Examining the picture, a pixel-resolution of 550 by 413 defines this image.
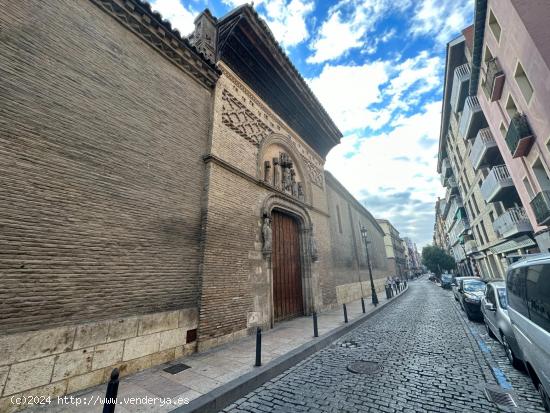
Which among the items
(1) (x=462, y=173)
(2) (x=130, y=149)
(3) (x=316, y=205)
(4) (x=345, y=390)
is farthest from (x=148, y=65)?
(1) (x=462, y=173)

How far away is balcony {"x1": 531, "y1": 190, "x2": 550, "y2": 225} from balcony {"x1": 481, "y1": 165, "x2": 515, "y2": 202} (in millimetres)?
3635

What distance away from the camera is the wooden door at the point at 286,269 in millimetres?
9336

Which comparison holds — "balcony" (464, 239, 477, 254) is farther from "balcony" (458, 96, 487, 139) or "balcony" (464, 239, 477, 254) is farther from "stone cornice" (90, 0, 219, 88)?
"stone cornice" (90, 0, 219, 88)

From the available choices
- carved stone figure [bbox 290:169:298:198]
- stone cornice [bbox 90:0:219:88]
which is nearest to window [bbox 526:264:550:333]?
carved stone figure [bbox 290:169:298:198]

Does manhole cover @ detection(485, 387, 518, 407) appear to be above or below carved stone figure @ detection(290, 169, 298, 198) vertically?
below

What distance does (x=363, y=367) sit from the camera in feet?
16.0

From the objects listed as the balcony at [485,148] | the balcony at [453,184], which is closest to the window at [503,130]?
the balcony at [485,148]

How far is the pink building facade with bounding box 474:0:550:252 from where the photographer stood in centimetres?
785

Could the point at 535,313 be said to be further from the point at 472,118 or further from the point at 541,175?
the point at 472,118

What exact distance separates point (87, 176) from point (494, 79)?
15330 mm

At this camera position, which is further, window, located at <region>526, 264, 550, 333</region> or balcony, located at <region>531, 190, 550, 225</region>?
balcony, located at <region>531, 190, 550, 225</region>

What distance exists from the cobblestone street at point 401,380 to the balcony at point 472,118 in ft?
45.6

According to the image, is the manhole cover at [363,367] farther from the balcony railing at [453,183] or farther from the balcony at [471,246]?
the balcony railing at [453,183]

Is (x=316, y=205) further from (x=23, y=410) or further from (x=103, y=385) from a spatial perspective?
(x=23, y=410)
